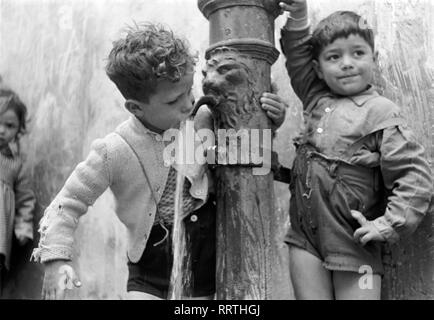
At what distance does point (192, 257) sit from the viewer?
6.07 feet

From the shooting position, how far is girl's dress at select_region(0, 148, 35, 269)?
7.66 ft

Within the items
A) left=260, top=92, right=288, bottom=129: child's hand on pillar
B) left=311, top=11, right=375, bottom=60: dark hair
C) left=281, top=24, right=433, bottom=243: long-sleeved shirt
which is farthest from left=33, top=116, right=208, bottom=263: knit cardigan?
left=311, top=11, right=375, bottom=60: dark hair

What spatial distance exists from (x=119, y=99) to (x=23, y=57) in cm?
43

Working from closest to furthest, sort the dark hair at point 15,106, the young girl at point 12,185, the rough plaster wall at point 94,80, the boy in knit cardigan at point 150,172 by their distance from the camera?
1. the boy in knit cardigan at point 150,172
2. the rough plaster wall at point 94,80
3. the young girl at point 12,185
4. the dark hair at point 15,106

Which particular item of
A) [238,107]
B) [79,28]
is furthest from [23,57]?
[238,107]

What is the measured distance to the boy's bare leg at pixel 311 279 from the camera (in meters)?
1.80

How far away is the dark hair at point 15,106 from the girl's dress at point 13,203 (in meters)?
0.12

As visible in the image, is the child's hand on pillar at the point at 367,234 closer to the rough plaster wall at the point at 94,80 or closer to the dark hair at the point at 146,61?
the rough plaster wall at the point at 94,80

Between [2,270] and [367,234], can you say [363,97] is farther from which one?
[2,270]

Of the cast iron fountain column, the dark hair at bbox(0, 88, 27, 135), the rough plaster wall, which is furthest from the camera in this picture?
the dark hair at bbox(0, 88, 27, 135)

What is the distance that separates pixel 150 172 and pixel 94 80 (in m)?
0.86

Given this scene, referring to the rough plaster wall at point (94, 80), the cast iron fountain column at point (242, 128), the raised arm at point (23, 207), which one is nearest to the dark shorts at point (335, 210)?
the cast iron fountain column at point (242, 128)

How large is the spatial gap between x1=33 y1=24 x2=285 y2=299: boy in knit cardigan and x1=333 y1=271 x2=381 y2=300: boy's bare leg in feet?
1.08

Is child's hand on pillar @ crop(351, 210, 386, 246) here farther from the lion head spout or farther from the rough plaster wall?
the rough plaster wall
